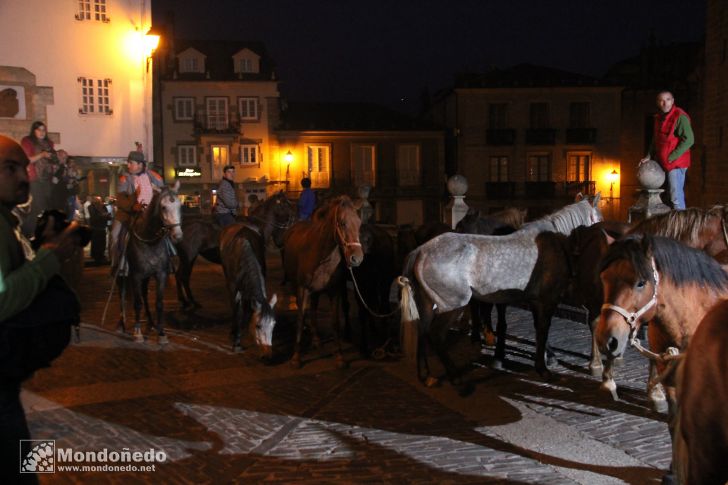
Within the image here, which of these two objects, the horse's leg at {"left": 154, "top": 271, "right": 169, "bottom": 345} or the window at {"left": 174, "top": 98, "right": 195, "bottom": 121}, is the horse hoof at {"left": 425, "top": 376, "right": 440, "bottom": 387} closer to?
the horse's leg at {"left": 154, "top": 271, "right": 169, "bottom": 345}

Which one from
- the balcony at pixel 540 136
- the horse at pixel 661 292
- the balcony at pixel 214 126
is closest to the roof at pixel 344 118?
the balcony at pixel 214 126

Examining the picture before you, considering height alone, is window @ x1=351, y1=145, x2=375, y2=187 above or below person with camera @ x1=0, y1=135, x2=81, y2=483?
above

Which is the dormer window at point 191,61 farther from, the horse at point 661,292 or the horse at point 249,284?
the horse at point 661,292

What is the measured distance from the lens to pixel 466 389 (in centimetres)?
770

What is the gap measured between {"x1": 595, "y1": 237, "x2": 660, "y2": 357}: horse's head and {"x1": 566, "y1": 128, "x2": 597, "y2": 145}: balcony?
42927 mm

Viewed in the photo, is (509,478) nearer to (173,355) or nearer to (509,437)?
(509,437)

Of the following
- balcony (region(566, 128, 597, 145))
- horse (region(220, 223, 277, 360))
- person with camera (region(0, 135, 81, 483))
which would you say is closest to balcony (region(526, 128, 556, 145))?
balcony (region(566, 128, 597, 145))

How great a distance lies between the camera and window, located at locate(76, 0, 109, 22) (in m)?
26.4

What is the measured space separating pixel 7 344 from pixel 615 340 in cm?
392

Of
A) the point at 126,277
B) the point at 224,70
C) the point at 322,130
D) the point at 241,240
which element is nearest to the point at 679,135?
the point at 241,240

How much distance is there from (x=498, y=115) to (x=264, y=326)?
3887 cm

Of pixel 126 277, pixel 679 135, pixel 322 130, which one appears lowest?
pixel 126 277

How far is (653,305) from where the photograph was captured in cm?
466

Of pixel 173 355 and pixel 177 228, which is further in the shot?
pixel 177 228
